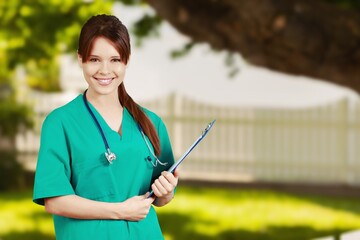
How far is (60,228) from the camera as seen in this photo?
2031 millimetres

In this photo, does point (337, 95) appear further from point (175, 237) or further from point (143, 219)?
point (143, 219)

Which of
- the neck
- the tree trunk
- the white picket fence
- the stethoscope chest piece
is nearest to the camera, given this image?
the stethoscope chest piece

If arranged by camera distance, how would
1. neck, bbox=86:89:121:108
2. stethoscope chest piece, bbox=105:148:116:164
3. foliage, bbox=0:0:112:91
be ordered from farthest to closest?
foliage, bbox=0:0:112:91 → neck, bbox=86:89:121:108 → stethoscope chest piece, bbox=105:148:116:164

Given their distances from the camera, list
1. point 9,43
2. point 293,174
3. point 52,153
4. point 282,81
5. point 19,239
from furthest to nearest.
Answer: point 282,81, point 293,174, point 9,43, point 19,239, point 52,153

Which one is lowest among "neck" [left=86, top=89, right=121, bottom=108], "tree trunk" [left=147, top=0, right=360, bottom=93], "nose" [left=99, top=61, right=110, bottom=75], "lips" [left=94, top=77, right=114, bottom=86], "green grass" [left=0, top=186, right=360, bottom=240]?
"green grass" [left=0, top=186, right=360, bottom=240]

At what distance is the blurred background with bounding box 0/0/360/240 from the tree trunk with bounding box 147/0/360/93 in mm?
11

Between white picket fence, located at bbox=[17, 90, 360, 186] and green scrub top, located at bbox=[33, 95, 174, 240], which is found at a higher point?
white picket fence, located at bbox=[17, 90, 360, 186]

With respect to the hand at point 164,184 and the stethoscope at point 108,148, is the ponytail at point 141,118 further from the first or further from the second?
the hand at point 164,184

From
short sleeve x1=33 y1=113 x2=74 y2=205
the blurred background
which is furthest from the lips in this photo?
the blurred background

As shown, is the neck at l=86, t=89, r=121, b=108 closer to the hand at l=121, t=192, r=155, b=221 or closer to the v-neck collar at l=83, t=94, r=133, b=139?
the v-neck collar at l=83, t=94, r=133, b=139

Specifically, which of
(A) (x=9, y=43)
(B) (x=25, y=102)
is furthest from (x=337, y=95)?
(A) (x=9, y=43)

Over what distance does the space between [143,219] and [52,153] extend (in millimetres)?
294

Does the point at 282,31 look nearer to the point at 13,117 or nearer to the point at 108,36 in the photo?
the point at 108,36

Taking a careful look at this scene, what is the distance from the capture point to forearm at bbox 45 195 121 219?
76.4 inches
